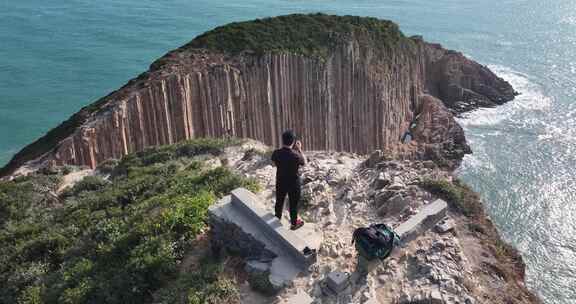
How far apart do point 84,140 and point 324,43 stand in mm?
19508

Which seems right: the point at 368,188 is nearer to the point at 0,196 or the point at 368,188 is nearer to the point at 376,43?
the point at 0,196

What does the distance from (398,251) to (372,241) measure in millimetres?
1570

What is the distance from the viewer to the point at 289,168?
30.9 ft

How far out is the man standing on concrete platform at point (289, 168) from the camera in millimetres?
9312

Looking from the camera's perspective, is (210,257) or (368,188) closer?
(210,257)

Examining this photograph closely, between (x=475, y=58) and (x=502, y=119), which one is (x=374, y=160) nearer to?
(x=502, y=119)

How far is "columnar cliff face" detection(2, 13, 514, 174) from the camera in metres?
23.7

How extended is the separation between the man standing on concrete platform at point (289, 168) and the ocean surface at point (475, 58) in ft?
68.3

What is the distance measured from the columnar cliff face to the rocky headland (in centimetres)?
9

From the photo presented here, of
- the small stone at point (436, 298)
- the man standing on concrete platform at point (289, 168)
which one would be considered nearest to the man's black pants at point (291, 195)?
the man standing on concrete platform at point (289, 168)

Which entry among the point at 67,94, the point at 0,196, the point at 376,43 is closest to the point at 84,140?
the point at 0,196

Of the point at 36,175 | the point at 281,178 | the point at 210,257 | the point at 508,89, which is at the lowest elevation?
the point at 508,89

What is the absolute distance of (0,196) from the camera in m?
16.4

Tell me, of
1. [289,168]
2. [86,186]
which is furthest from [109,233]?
[86,186]
